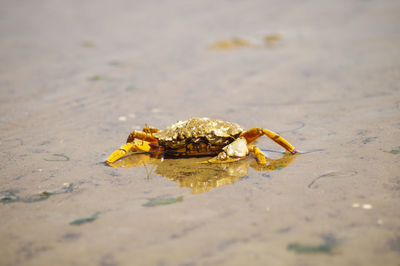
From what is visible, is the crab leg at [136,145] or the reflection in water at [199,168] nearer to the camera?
the reflection in water at [199,168]

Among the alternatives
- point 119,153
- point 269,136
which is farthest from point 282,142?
point 119,153

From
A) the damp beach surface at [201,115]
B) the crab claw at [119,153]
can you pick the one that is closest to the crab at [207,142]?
the crab claw at [119,153]

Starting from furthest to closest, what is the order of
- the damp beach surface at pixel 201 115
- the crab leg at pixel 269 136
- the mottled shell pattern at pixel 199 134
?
the crab leg at pixel 269 136 < the mottled shell pattern at pixel 199 134 < the damp beach surface at pixel 201 115

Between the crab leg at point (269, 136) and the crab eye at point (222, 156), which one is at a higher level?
the crab leg at point (269, 136)

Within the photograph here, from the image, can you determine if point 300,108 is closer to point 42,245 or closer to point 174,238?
point 174,238

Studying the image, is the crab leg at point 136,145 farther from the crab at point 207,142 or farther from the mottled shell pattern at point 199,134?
the mottled shell pattern at point 199,134

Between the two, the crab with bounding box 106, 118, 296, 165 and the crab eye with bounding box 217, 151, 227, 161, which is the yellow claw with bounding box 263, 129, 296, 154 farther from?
the crab eye with bounding box 217, 151, 227, 161

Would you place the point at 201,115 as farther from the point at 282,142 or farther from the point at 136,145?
the point at 282,142
